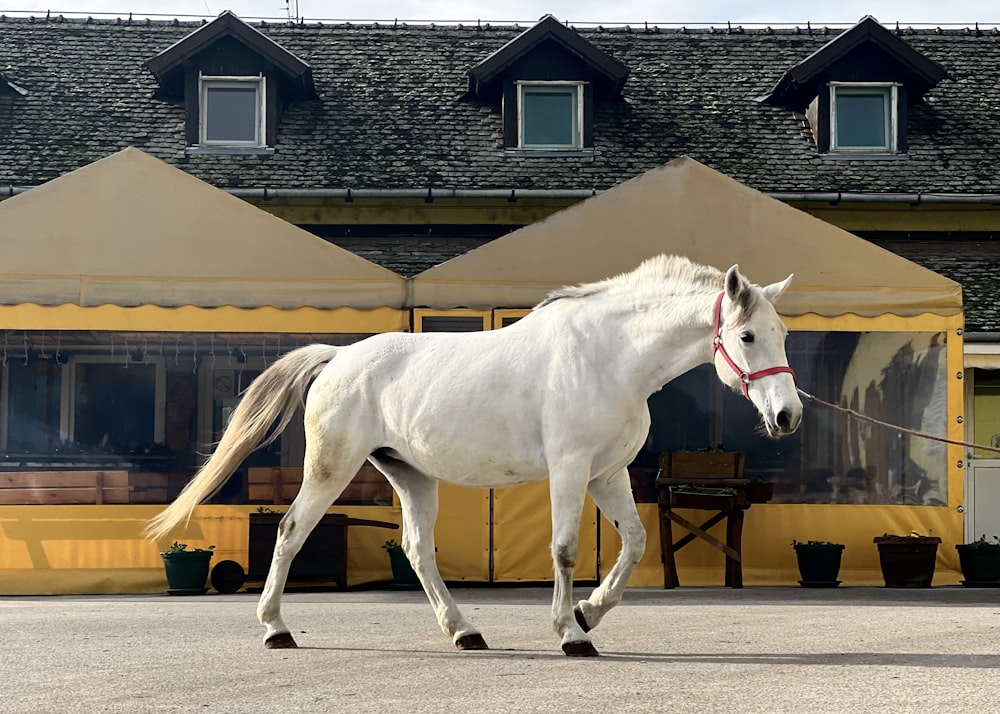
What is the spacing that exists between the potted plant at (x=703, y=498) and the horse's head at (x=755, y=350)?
4.69 metres

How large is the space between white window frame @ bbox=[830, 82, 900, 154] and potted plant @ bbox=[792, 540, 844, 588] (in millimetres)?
8435

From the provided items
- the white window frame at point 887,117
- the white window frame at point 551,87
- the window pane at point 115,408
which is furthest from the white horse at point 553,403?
the white window frame at point 887,117

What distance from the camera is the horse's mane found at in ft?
24.6

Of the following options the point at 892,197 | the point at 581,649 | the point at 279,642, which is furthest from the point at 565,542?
the point at 892,197

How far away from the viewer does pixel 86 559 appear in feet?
37.9

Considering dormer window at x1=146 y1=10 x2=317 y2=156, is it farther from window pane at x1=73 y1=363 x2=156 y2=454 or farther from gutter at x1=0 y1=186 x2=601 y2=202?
window pane at x1=73 y1=363 x2=156 y2=454

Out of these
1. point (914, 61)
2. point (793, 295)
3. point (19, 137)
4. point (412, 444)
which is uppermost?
point (914, 61)

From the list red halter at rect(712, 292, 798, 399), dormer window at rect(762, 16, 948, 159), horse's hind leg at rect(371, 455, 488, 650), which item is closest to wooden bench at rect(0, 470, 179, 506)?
horse's hind leg at rect(371, 455, 488, 650)

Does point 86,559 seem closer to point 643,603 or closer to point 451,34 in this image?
point 643,603

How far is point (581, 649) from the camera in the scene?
6.94 metres

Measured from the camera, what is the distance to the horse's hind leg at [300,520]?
24.5 feet

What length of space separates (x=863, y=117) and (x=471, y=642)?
13.7 meters

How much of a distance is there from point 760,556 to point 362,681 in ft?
21.3

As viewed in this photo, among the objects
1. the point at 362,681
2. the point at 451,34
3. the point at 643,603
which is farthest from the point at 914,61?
the point at 362,681
